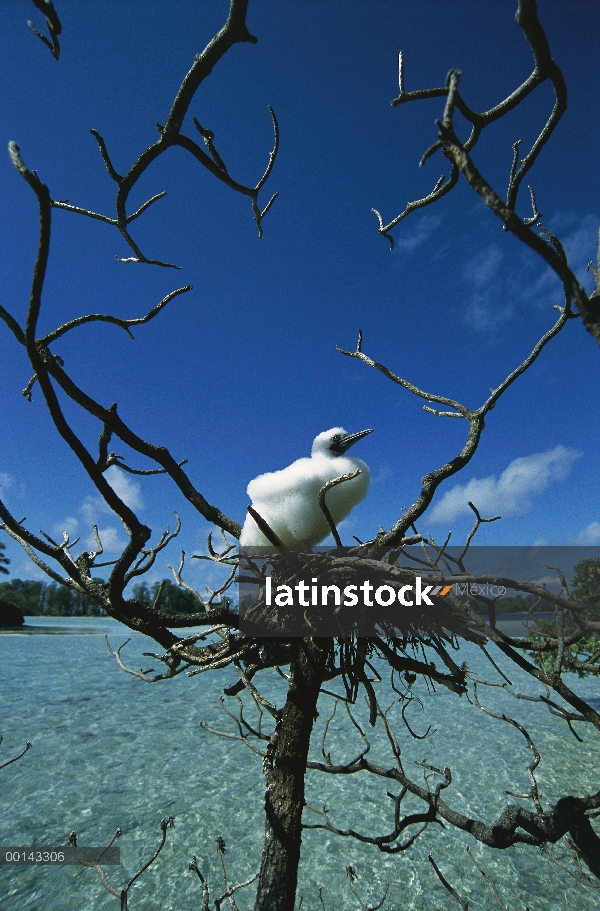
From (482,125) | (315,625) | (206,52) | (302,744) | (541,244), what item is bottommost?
(302,744)

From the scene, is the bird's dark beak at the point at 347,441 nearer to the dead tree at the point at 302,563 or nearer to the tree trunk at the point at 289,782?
the dead tree at the point at 302,563

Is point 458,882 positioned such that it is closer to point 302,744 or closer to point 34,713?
point 302,744

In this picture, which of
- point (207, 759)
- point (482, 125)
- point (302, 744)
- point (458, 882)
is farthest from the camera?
point (207, 759)

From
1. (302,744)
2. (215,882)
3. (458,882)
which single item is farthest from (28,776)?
(302,744)

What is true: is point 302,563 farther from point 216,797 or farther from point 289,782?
point 216,797

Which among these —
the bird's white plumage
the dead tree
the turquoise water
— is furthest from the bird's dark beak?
the turquoise water

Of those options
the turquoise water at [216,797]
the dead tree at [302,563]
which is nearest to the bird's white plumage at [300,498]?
the dead tree at [302,563]

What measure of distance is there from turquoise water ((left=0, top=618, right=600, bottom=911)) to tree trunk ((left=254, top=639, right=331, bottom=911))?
258 inches

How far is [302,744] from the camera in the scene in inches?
88.7

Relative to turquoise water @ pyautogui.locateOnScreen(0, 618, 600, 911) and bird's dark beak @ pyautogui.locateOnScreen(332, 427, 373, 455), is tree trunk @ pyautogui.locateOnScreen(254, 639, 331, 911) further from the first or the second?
turquoise water @ pyautogui.locateOnScreen(0, 618, 600, 911)

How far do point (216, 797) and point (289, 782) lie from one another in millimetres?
11440

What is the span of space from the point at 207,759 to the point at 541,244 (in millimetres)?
16181

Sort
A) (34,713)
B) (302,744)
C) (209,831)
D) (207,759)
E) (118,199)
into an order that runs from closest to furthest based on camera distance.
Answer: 1. (118,199)
2. (302,744)
3. (209,831)
4. (207,759)
5. (34,713)

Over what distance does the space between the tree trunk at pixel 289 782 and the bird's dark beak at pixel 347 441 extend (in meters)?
1.77
